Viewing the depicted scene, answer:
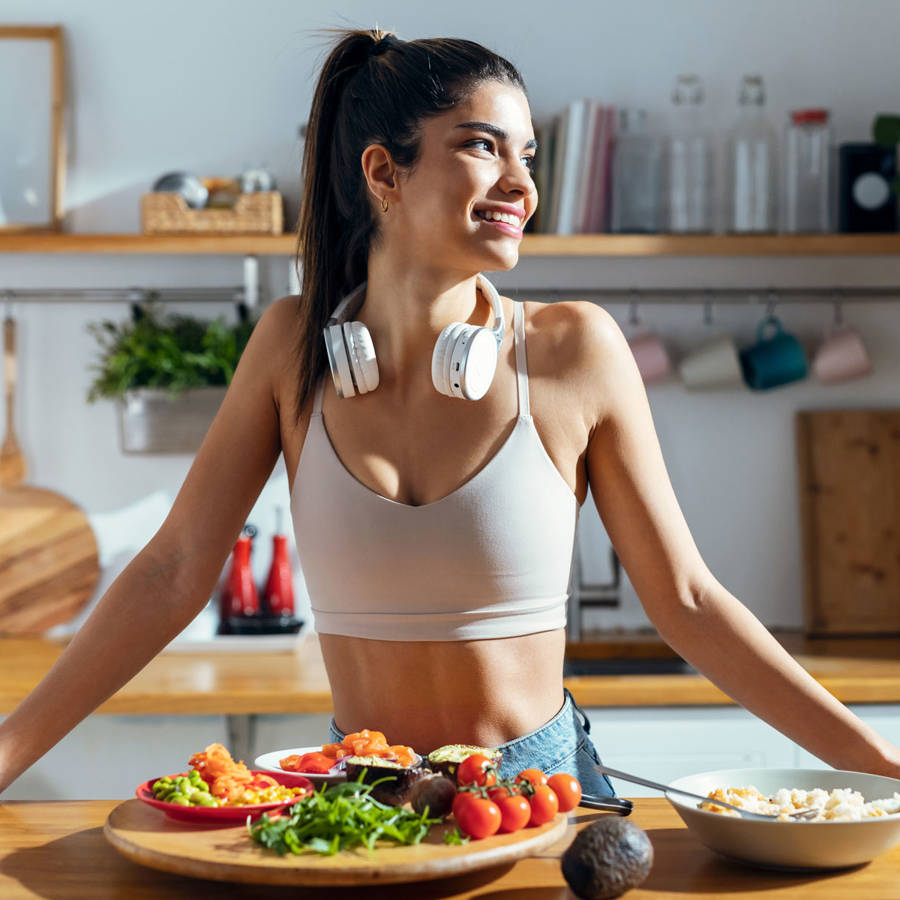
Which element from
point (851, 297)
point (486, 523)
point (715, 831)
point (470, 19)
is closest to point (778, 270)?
point (851, 297)

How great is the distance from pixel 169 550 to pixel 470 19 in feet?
6.35

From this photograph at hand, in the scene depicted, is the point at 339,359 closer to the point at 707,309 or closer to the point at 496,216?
the point at 496,216

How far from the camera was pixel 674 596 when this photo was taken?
1.19 meters

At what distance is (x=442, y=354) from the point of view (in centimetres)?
121

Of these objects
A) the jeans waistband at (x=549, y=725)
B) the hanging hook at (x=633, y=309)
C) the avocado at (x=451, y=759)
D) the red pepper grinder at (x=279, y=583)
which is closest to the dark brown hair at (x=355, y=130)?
the jeans waistband at (x=549, y=725)

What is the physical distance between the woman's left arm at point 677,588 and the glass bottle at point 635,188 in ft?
4.39

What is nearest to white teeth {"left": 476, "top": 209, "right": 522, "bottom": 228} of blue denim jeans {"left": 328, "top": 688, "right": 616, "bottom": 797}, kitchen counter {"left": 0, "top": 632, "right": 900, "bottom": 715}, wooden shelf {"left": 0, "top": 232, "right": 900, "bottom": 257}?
blue denim jeans {"left": 328, "top": 688, "right": 616, "bottom": 797}

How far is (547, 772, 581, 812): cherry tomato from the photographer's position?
901 millimetres

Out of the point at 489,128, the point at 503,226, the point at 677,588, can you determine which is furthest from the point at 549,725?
the point at 489,128

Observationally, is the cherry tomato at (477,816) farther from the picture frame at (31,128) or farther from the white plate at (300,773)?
the picture frame at (31,128)

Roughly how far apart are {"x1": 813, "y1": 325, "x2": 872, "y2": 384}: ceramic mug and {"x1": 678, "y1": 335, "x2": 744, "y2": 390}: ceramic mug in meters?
0.19

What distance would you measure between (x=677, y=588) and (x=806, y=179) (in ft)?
5.51

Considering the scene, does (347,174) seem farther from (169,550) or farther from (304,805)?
(304,805)

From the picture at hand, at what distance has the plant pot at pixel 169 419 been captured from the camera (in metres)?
2.60
